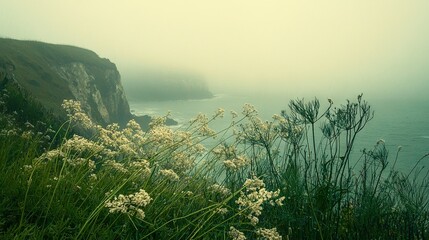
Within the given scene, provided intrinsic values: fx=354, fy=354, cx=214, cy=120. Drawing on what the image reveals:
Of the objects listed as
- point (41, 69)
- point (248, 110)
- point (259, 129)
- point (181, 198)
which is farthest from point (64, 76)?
point (181, 198)

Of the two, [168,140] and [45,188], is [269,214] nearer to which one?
[168,140]

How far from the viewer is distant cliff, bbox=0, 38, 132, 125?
186 ft

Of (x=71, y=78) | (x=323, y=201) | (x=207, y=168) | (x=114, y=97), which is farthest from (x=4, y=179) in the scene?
(x=114, y=97)

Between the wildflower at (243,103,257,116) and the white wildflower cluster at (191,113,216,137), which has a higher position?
the wildflower at (243,103,257,116)

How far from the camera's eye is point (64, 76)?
90875 millimetres

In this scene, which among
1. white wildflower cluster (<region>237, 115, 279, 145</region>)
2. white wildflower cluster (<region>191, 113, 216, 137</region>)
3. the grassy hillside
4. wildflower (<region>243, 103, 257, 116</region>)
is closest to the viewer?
white wildflower cluster (<region>191, 113, 216, 137</region>)

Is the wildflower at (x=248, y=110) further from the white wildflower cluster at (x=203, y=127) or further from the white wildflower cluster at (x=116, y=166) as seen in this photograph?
the white wildflower cluster at (x=116, y=166)

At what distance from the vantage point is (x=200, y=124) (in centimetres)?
750

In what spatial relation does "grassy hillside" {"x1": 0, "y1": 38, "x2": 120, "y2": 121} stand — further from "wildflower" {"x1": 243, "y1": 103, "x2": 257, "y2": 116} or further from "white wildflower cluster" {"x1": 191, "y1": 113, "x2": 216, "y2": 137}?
→ "wildflower" {"x1": 243, "y1": 103, "x2": 257, "y2": 116}

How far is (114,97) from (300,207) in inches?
4867

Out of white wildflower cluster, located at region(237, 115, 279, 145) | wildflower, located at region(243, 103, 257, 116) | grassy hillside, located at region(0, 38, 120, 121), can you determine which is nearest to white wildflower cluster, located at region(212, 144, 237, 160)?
white wildflower cluster, located at region(237, 115, 279, 145)

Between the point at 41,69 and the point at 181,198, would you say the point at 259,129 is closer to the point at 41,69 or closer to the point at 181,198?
the point at 181,198

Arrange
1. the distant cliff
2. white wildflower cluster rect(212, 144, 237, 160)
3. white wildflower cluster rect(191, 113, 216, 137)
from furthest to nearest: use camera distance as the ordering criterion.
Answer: the distant cliff → white wildflower cluster rect(191, 113, 216, 137) → white wildflower cluster rect(212, 144, 237, 160)

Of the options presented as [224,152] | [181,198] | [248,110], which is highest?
[248,110]
